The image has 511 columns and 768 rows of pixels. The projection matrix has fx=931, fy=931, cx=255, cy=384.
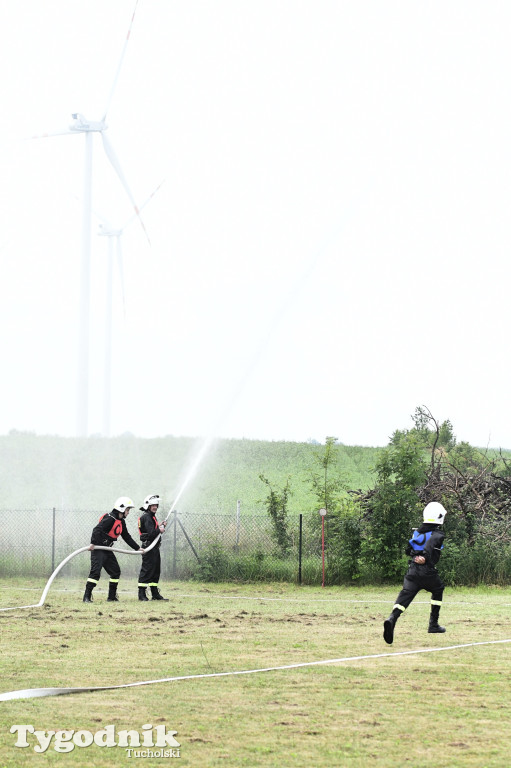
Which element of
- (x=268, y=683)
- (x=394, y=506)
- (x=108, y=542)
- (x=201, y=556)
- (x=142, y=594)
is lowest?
(x=142, y=594)

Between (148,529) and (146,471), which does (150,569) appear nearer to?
(148,529)

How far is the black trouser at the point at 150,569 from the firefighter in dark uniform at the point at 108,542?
288 mm

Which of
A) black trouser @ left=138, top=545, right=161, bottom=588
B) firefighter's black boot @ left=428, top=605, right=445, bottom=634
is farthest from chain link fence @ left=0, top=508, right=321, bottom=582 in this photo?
firefighter's black boot @ left=428, top=605, right=445, bottom=634

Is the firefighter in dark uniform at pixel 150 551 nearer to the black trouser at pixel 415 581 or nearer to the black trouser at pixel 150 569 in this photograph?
the black trouser at pixel 150 569

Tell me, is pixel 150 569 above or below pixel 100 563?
below

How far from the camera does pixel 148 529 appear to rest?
683 inches

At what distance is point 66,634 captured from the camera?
1275cm

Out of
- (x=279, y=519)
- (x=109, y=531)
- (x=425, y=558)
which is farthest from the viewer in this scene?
(x=279, y=519)

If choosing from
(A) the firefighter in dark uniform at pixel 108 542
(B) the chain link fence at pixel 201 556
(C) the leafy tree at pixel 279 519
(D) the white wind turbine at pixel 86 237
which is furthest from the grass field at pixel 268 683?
(D) the white wind turbine at pixel 86 237

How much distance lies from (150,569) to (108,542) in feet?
3.09

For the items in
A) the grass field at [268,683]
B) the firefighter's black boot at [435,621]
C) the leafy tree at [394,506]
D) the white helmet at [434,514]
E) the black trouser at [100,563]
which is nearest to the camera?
the grass field at [268,683]

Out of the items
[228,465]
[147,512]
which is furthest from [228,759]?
[228,465]

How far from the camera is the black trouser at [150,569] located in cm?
1730

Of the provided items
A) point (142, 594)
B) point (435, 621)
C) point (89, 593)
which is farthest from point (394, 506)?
point (435, 621)
